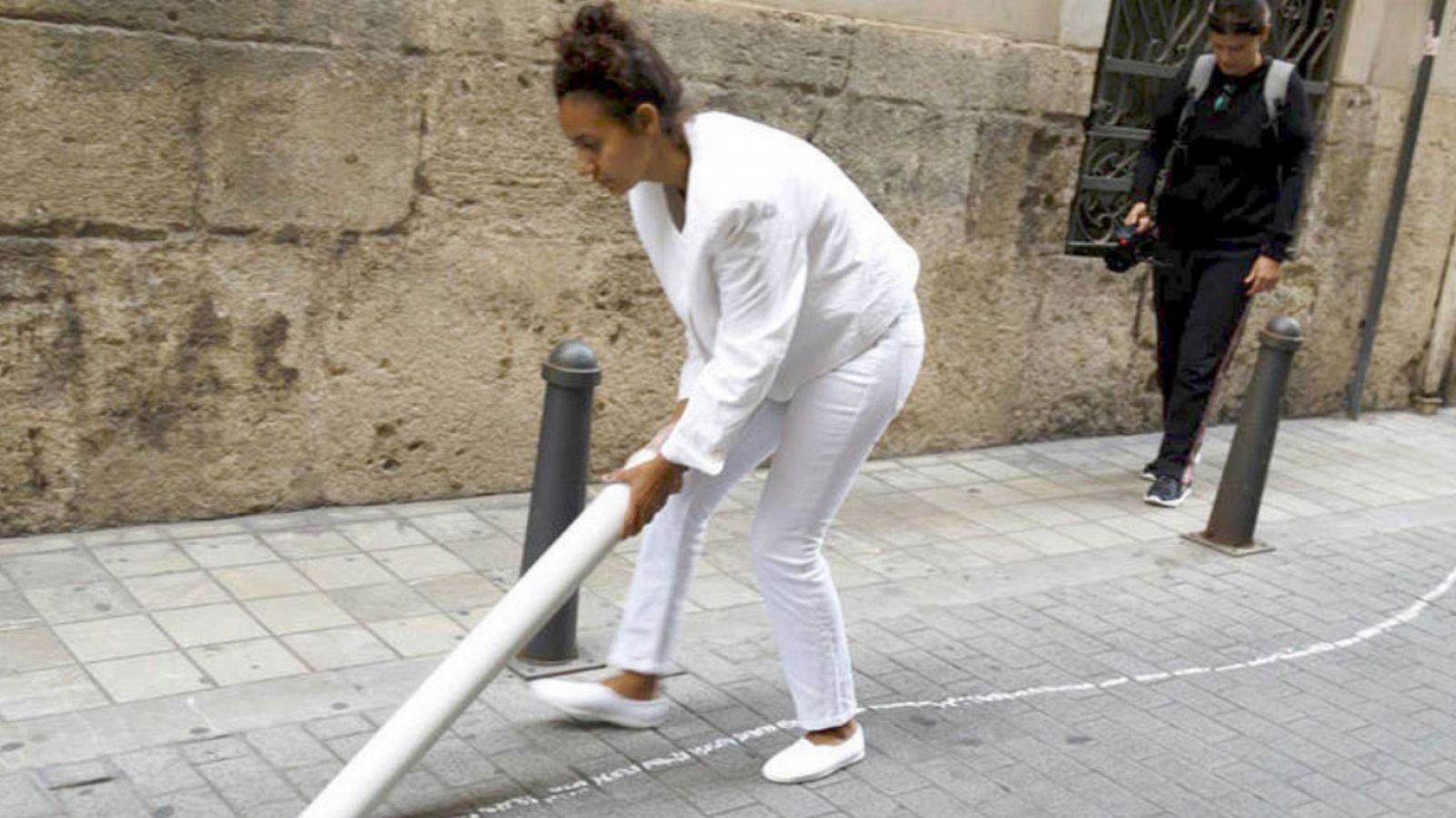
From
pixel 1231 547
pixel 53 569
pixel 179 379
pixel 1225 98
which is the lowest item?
pixel 53 569

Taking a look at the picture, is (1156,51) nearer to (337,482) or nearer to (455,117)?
(455,117)

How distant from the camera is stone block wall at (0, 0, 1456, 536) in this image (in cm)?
492

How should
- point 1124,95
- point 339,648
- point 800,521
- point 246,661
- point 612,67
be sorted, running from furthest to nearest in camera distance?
point 1124,95 < point 339,648 < point 246,661 < point 800,521 < point 612,67

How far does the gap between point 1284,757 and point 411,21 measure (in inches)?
133

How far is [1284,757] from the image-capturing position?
169 inches

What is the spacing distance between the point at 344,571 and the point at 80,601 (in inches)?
29.8

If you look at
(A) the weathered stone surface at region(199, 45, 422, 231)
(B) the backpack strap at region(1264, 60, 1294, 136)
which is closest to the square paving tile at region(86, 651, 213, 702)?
(A) the weathered stone surface at region(199, 45, 422, 231)

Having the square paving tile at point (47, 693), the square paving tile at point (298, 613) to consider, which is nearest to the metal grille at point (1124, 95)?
the square paving tile at point (298, 613)

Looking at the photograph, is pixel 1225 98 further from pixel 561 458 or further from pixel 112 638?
A: pixel 112 638

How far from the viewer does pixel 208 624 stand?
4.49 m

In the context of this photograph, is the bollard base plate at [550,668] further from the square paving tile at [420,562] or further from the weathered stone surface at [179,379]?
the weathered stone surface at [179,379]

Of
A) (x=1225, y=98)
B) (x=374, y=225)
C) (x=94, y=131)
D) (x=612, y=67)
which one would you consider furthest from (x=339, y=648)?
(x=1225, y=98)

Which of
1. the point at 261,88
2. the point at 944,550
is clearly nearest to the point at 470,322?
the point at 261,88

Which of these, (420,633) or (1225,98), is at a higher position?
(1225,98)
